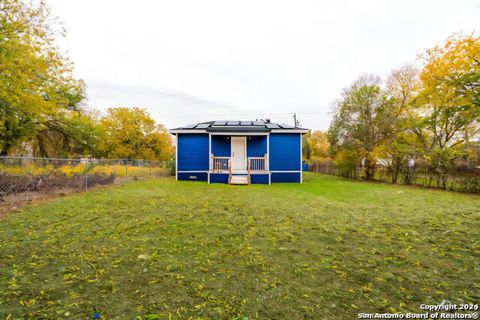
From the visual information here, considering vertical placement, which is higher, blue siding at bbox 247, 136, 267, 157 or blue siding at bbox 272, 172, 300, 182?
blue siding at bbox 247, 136, 267, 157

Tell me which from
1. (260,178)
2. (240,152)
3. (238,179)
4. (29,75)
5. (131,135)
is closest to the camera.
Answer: (29,75)

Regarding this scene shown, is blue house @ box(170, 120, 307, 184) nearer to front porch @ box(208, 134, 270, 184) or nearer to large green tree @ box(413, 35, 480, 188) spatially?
front porch @ box(208, 134, 270, 184)

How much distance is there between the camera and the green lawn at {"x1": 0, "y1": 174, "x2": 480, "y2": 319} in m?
1.79

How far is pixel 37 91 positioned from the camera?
336 inches

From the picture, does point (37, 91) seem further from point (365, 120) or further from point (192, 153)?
point (365, 120)

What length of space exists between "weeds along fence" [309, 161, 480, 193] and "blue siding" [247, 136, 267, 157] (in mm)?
8400

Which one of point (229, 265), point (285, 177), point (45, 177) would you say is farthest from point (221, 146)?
point (229, 265)

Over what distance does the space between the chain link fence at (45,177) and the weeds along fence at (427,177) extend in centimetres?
1659

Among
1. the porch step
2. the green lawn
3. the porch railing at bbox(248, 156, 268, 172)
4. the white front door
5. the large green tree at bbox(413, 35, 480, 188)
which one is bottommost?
the green lawn

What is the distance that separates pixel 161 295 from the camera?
192 centimetres

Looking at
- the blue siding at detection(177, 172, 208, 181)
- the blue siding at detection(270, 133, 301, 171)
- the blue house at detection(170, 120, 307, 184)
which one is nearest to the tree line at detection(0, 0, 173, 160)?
the blue house at detection(170, 120, 307, 184)

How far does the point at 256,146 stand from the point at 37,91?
10977mm

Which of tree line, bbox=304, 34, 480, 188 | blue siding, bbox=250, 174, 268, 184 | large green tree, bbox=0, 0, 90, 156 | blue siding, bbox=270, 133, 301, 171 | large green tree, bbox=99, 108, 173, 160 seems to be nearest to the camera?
large green tree, bbox=0, 0, 90, 156

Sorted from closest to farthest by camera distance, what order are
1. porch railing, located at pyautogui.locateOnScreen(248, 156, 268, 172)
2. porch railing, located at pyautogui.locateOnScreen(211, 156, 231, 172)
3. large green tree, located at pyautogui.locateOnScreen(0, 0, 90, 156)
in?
large green tree, located at pyautogui.locateOnScreen(0, 0, 90, 156) → porch railing, located at pyautogui.locateOnScreen(211, 156, 231, 172) → porch railing, located at pyautogui.locateOnScreen(248, 156, 268, 172)
